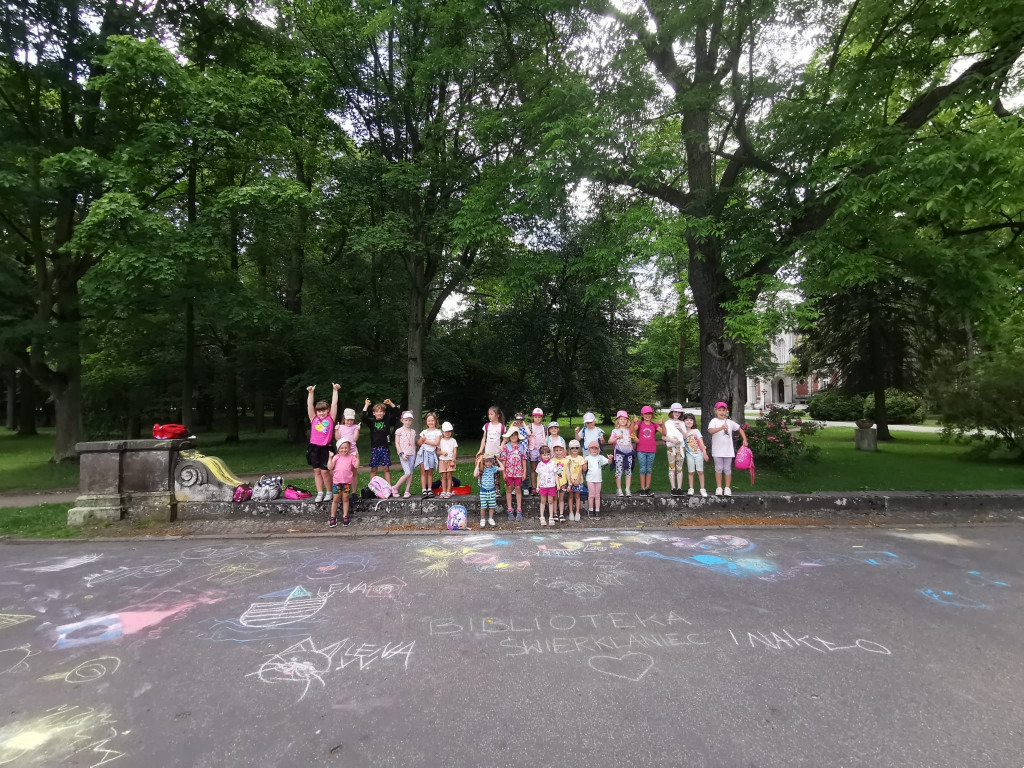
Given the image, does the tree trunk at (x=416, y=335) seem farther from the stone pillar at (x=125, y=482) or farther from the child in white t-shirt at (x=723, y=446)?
the child in white t-shirt at (x=723, y=446)

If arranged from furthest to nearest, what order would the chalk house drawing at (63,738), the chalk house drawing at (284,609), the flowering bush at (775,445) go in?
the flowering bush at (775,445)
the chalk house drawing at (284,609)
the chalk house drawing at (63,738)

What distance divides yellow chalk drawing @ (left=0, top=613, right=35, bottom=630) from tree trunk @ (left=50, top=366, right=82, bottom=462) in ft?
46.3

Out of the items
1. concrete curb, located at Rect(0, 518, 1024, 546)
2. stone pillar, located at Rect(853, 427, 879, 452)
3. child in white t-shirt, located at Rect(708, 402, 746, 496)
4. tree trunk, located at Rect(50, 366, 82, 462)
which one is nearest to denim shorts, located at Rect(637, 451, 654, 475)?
child in white t-shirt, located at Rect(708, 402, 746, 496)

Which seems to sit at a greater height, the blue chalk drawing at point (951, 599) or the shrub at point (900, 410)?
the shrub at point (900, 410)

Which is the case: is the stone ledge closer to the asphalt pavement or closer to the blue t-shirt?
the blue t-shirt

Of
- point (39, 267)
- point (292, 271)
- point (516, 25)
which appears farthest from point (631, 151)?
point (39, 267)

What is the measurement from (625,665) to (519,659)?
29.4 inches

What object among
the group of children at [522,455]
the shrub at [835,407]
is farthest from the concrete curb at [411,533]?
the shrub at [835,407]

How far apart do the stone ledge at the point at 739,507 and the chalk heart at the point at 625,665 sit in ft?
14.6

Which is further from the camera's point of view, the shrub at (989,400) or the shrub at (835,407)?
the shrub at (835,407)

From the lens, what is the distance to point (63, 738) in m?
2.88

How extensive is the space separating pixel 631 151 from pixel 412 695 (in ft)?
34.4

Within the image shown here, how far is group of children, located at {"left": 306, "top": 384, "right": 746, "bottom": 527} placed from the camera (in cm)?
777

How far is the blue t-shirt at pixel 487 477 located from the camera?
7645mm
